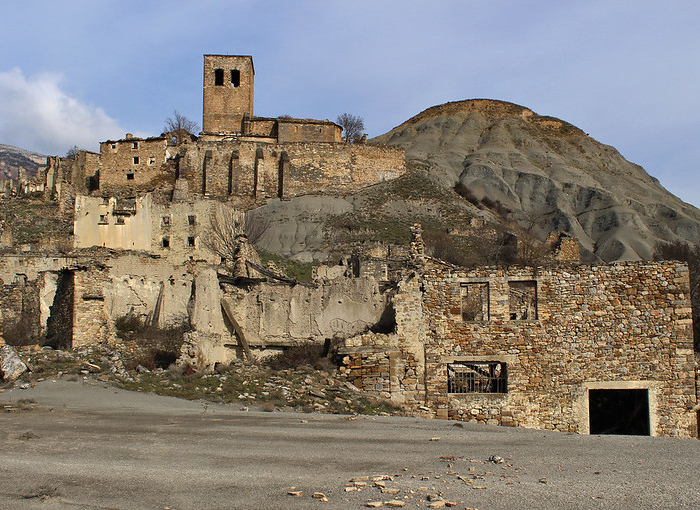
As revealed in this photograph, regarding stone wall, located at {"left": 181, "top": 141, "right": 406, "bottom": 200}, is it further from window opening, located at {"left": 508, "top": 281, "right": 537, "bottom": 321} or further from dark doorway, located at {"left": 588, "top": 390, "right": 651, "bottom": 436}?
dark doorway, located at {"left": 588, "top": 390, "right": 651, "bottom": 436}

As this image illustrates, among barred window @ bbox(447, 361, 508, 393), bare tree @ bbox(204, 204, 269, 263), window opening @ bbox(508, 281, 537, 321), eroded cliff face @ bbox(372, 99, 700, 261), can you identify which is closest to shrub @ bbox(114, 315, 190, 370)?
bare tree @ bbox(204, 204, 269, 263)

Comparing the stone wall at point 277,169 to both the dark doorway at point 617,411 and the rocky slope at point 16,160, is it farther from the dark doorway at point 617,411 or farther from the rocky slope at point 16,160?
the rocky slope at point 16,160

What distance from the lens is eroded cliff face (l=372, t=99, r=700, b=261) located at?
64.2 meters

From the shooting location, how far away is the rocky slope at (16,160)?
422 feet

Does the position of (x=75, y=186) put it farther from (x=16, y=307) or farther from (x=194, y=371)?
(x=194, y=371)

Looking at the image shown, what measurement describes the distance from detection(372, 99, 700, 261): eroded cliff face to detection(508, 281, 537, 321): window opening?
34229 millimetres

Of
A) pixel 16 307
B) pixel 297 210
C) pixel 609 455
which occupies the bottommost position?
pixel 609 455

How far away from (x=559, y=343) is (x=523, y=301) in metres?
3.35

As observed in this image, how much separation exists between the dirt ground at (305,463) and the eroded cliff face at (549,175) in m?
43.2

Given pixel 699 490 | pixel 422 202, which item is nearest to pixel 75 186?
pixel 422 202

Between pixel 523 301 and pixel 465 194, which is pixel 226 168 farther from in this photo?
pixel 523 301

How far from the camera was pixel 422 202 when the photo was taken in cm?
5162

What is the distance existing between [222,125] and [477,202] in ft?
71.5

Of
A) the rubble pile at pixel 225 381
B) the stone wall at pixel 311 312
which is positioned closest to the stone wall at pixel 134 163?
the stone wall at pixel 311 312
